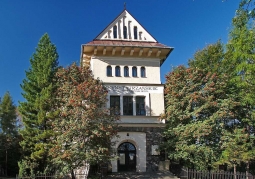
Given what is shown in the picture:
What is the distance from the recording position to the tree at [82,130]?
16.2m

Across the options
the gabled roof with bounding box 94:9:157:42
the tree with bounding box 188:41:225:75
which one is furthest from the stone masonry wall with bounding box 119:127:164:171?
the gabled roof with bounding box 94:9:157:42

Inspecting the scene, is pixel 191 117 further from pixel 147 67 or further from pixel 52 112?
pixel 52 112

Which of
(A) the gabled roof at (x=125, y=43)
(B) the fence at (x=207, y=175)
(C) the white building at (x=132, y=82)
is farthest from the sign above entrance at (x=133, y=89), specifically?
(B) the fence at (x=207, y=175)

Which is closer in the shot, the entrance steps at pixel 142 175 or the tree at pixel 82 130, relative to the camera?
the tree at pixel 82 130

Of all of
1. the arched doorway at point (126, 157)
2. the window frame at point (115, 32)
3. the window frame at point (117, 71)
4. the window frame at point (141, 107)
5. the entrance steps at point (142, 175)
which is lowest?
the entrance steps at point (142, 175)

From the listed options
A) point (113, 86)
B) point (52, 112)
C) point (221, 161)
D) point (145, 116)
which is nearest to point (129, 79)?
point (113, 86)

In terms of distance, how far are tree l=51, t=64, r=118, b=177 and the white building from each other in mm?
4289

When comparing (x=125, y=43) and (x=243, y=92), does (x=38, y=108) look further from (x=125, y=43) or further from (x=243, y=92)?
(x=243, y=92)

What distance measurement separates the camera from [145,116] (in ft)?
73.6

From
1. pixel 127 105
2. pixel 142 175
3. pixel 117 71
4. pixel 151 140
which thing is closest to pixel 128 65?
pixel 117 71

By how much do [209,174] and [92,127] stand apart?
9.11m

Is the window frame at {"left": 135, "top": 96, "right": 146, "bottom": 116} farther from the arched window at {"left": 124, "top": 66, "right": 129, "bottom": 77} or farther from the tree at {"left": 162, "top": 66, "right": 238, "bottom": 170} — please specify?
the arched window at {"left": 124, "top": 66, "right": 129, "bottom": 77}

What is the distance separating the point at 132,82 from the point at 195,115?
19.8 feet

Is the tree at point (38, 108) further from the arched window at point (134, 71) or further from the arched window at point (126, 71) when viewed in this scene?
the arched window at point (134, 71)
